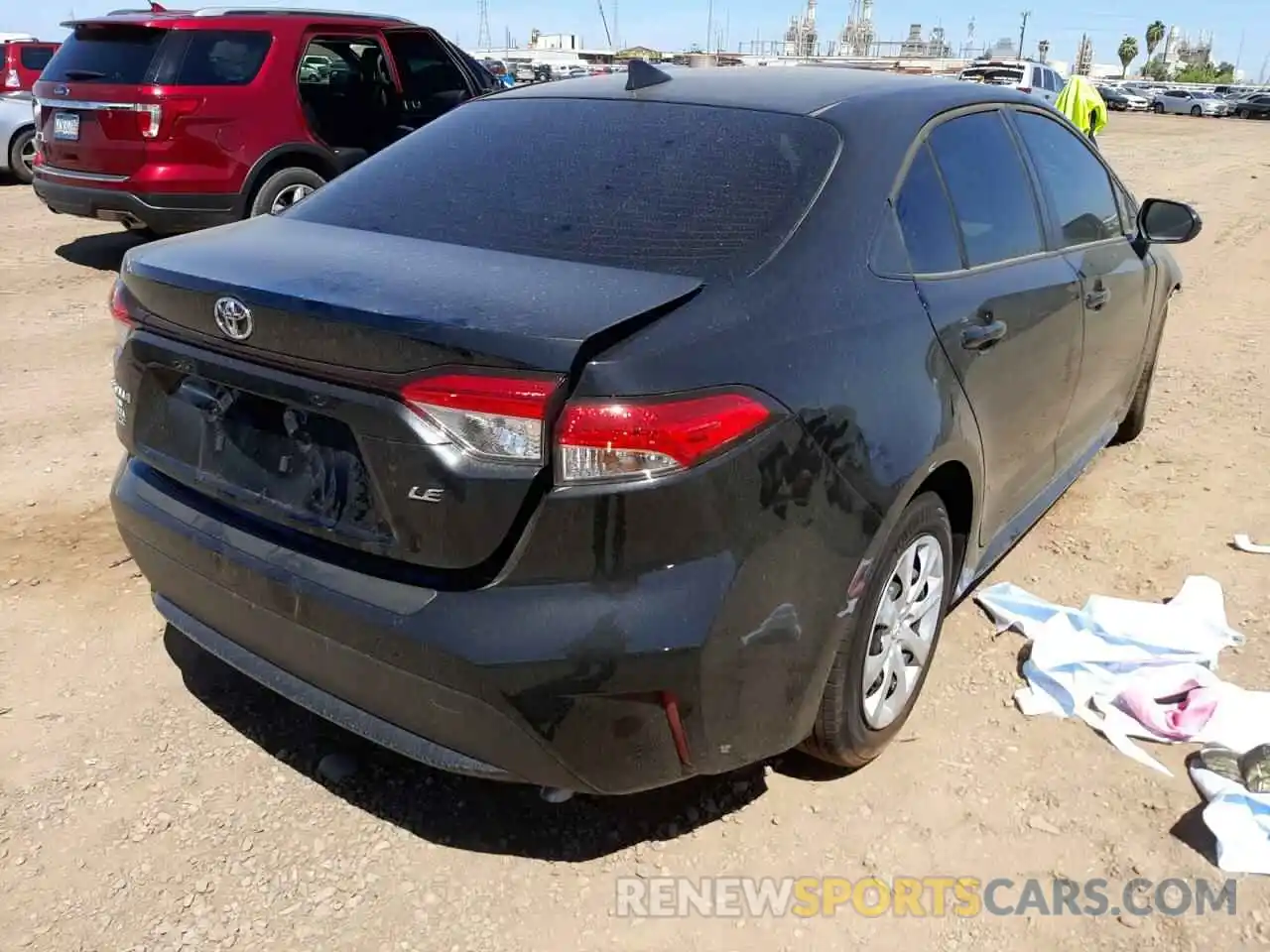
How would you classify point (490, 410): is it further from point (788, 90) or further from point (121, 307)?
point (788, 90)

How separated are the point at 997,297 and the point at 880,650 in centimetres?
105

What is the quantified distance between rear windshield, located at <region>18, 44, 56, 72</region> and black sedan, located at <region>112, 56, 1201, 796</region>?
13.3m

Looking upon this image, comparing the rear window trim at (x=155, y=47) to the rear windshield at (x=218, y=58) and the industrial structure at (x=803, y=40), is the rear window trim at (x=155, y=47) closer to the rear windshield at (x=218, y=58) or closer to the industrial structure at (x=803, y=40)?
the rear windshield at (x=218, y=58)

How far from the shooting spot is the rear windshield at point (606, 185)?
2393mm

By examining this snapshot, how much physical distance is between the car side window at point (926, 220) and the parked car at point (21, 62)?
1368cm

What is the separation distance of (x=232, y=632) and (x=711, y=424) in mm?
1233

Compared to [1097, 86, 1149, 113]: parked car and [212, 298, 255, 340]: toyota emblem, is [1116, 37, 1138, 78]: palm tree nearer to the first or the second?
[1097, 86, 1149, 113]: parked car

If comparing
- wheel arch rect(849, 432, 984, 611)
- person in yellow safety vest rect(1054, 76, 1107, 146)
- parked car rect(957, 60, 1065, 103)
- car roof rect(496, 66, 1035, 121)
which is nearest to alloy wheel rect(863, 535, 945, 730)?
wheel arch rect(849, 432, 984, 611)

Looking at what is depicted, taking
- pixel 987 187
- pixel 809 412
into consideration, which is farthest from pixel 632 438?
pixel 987 187

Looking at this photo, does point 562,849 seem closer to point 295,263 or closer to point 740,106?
point 295,263

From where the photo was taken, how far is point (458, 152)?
2.97m

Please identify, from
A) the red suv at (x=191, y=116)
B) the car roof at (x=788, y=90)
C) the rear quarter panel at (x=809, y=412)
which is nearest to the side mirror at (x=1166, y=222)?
the car roof at (x=788, y=90)

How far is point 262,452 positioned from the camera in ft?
7.42

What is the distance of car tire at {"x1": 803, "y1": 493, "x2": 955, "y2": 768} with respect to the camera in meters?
2.45
